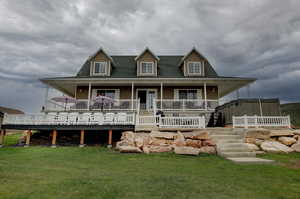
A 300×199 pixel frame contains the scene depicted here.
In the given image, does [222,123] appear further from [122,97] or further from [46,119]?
[46,119]

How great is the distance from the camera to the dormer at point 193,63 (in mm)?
15852

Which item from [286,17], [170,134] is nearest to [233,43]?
[286,17]

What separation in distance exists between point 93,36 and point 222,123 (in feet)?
52.5

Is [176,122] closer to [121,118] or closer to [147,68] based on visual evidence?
[121,118]

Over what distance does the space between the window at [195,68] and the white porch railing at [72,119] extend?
29.4 feet

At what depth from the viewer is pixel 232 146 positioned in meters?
7.48

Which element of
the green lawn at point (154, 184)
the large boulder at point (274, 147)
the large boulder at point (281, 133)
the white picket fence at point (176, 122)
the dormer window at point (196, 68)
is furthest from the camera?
the dormer window at point (196, 68)

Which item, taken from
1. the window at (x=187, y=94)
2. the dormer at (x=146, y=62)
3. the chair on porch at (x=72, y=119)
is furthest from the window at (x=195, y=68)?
the chair on porch at (x=72, y=119)

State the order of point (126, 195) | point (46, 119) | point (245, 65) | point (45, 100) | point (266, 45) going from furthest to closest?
point (245, 65) < point (266, 45) < point (45, 100) < point (46, 119) < point (126, 195)

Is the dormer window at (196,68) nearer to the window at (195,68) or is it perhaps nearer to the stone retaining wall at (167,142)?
the window at (195,68)

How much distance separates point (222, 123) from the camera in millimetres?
12070

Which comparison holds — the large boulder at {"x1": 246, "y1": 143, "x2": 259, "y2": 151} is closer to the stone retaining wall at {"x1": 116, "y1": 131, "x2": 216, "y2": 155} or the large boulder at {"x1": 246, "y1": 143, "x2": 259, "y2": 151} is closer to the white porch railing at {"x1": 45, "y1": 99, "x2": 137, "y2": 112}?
the stone retaining wall at {"x1": 116, "y1": 131, "x2": 216, "y2": 155}

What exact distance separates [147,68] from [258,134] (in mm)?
10901

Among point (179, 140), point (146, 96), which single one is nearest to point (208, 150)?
point (179, 140)
